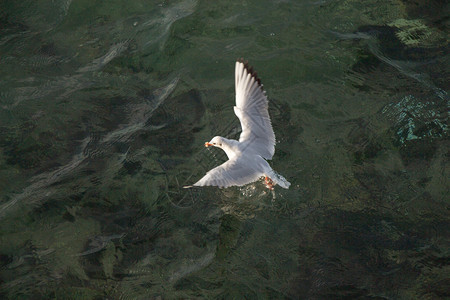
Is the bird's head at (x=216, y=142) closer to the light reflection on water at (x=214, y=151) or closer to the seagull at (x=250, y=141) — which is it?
the seagull at (x=250, y=141)

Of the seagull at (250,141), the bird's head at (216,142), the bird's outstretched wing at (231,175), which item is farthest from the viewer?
the bird's head at (216,142)

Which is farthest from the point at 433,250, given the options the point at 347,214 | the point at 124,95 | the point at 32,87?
the point at 32,87

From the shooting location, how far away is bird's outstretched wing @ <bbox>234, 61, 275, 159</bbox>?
614 cm

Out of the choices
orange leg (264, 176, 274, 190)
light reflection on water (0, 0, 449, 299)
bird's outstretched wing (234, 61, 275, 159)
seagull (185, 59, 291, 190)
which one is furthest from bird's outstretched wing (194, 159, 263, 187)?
light reflection on water (0, 0, 449, 299)

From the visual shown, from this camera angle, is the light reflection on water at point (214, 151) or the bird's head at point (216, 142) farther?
the bird's head at point (216, 142)

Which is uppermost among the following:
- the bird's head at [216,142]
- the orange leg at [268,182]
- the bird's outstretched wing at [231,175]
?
the bird's head at [216,142]

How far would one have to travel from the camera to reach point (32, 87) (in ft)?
24.1

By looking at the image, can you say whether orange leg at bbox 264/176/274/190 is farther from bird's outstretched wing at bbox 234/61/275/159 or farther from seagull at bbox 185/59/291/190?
bird's outstretched wing at bbox 234/61/275/159

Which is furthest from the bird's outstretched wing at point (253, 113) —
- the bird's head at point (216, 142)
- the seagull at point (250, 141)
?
the bird's head at point (216, 142)

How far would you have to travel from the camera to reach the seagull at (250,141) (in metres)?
5.76

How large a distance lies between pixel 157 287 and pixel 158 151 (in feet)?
6.27

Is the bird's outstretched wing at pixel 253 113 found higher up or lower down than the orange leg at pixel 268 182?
higher up

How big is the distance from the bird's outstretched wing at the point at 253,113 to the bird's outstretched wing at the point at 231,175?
1.18 ft

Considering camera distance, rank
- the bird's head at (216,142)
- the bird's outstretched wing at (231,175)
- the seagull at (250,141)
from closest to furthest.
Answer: the bird's outstretched wing at (231,175) → the seagull at (250,141) → the bird's head at (216,142)
